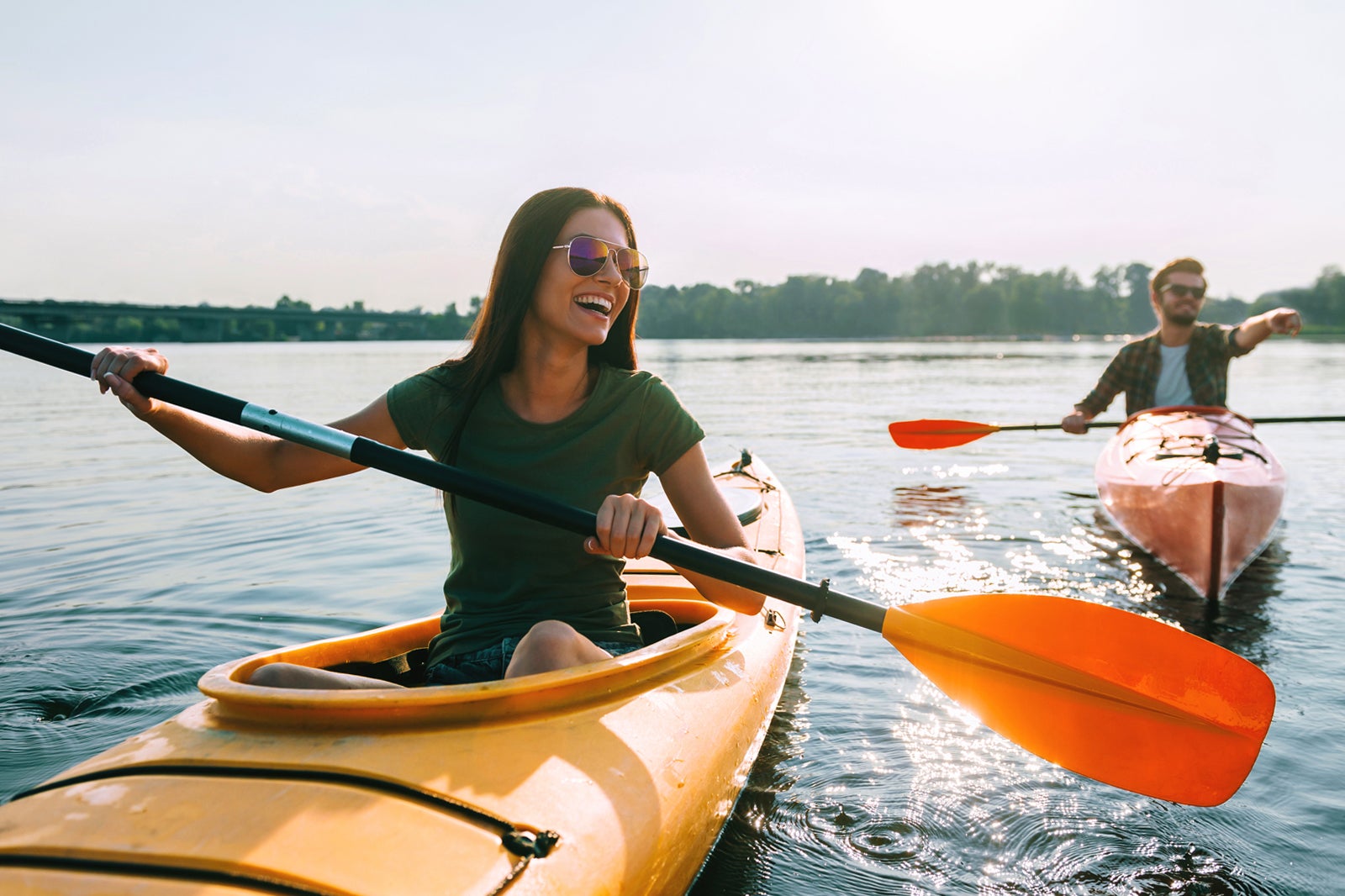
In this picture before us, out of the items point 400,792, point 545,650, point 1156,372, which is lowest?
point 400,792

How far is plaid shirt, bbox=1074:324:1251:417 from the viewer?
7270 millimetres

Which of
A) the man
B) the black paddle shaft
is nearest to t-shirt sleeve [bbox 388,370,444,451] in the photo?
the black paddle shaft

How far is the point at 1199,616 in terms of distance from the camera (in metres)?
5.02

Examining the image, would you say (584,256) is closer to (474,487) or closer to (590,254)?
(590,254)

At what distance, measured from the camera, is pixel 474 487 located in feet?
7.69

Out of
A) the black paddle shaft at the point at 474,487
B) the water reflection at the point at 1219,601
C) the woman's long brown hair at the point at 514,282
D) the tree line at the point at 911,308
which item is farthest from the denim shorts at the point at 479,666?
the tree line at the point at 911,308

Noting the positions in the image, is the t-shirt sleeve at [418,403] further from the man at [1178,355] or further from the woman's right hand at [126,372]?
the man at [1178,355]

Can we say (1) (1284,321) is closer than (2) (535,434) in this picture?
No

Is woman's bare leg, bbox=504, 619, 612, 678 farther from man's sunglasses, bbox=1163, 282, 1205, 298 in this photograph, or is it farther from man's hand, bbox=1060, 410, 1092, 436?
man's sunglasses, bbox=1163, 282, 1205, 298

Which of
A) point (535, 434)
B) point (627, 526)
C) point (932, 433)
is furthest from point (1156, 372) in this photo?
point (627, 526)

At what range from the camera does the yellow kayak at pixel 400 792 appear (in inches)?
59.4

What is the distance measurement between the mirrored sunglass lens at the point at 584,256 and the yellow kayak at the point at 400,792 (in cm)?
104

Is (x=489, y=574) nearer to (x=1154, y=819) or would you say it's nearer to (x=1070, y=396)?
(x=1154, y=819)

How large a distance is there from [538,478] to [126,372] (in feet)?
3.59
